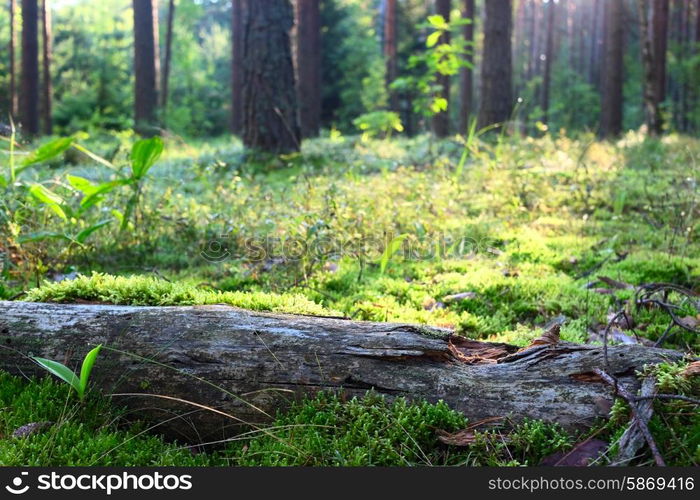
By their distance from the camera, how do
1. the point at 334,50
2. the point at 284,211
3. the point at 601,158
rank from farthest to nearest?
the point at 334,50 → the point at 601,158 → the point at 284,211

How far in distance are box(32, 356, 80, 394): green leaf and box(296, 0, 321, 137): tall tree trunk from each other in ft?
51.9

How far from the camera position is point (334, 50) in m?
24.9

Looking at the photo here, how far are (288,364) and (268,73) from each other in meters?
7.90

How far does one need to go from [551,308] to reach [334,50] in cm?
2273

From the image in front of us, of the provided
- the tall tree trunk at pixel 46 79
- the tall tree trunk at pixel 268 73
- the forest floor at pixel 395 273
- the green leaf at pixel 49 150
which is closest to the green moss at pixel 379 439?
the forest floor at pixel 395 273

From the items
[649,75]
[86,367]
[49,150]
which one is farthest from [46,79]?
[86,367]

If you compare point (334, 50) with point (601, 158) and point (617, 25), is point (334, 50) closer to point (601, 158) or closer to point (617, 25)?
point (617, 25)

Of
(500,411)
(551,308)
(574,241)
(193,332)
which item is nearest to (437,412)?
(500,411)

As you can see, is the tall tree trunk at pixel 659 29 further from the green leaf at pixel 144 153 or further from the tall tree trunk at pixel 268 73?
the green leaf at pixel 144 153

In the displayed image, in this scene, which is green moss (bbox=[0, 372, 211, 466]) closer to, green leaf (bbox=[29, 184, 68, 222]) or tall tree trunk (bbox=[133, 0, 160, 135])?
green leaf (bbox=[29, 184, 68, 222])

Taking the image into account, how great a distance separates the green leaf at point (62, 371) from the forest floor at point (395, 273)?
13 cm

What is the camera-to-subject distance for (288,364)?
8.66ft

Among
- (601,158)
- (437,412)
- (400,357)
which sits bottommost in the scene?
(437,412)

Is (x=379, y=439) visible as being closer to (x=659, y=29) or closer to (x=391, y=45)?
(x=659, y=29)
